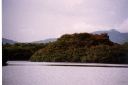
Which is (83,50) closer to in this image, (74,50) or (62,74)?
(74,50)

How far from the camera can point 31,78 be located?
219cm

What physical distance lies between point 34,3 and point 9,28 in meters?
0.28

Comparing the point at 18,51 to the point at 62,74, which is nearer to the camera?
the point at 62,74

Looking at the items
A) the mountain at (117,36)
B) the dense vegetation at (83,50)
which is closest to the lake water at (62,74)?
the dense vegetation at (83,50)

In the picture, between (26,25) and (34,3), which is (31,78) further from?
(34,3)

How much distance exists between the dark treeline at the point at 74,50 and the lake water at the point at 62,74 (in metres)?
0.05

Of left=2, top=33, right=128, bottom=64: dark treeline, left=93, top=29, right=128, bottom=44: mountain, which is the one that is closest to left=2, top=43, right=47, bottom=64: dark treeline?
left=2, top=33, right=128, bottom=64: dark treeline

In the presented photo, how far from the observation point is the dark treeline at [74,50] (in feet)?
6.95

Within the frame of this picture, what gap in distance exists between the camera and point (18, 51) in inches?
89.7

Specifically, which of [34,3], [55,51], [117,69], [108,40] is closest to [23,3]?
[34,3]

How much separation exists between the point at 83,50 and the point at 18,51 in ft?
1.71

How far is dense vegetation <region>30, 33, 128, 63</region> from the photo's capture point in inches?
83.2

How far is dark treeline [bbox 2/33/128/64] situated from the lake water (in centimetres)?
5

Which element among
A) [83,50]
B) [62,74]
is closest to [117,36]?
[83,50]
